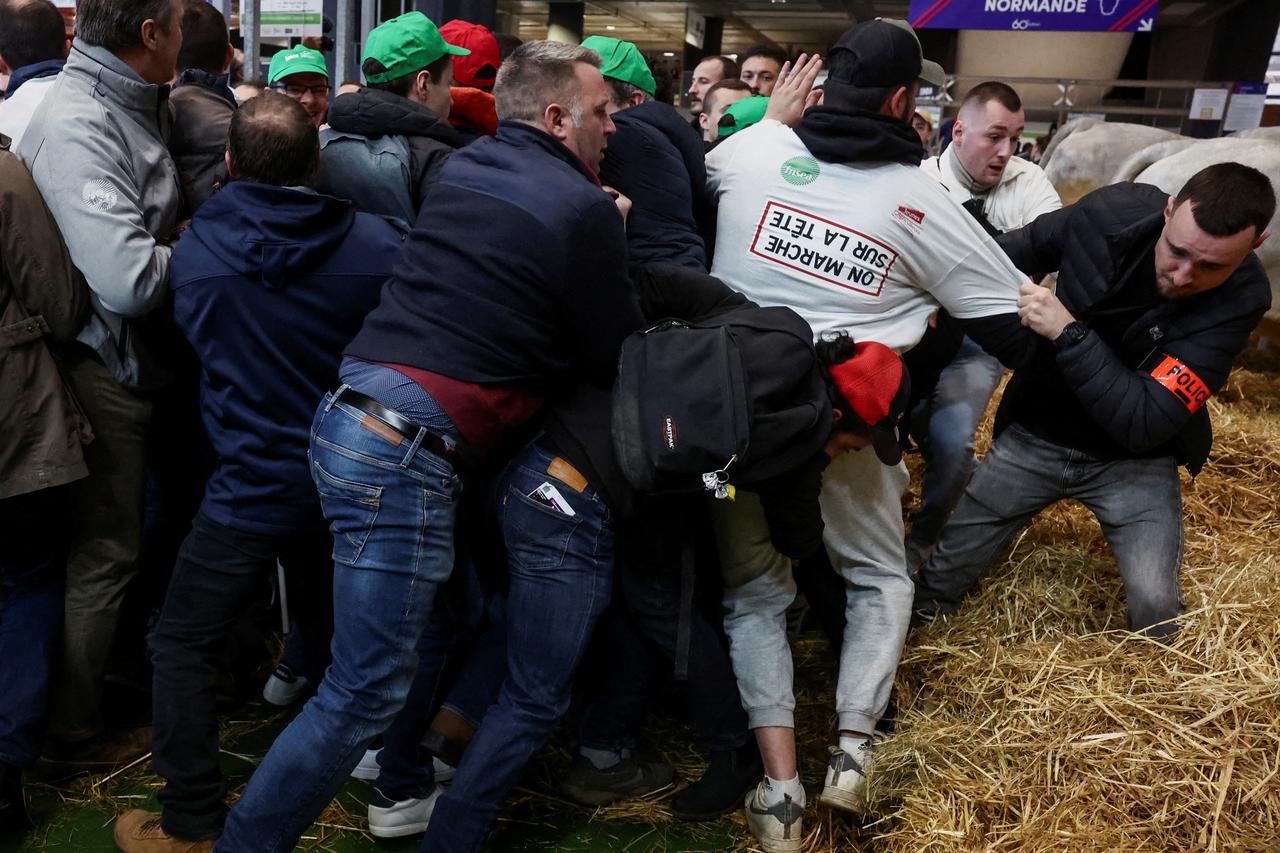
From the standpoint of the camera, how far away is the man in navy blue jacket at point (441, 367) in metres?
2.13

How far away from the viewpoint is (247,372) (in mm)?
2402

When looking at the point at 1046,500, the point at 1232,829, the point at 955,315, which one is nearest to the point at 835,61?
the point at 955,315

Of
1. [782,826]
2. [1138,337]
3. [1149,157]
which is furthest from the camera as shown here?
[1149,157]

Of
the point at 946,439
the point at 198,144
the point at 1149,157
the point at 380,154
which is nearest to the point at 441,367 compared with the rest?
the point at 380,154

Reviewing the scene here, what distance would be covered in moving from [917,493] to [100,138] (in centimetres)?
326

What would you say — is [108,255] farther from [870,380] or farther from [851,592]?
[851,592]

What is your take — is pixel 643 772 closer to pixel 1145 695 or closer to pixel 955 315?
pixel 1145 695

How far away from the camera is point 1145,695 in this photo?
2545 millimetres

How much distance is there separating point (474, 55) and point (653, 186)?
1.43 meters

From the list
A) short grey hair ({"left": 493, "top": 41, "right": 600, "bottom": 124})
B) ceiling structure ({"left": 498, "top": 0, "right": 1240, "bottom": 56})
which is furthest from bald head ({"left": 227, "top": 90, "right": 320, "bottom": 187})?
ceiling structure ({"left": 498, "top": 0, "right": 1240, "bottom": 56})

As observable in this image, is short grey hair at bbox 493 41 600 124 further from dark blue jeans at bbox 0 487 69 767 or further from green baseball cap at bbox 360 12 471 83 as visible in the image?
dark blue jeans at bbox 0 487 69 767

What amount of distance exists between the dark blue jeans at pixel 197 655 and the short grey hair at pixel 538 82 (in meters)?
1.12

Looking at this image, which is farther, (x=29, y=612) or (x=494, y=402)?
(x=29, y=612)

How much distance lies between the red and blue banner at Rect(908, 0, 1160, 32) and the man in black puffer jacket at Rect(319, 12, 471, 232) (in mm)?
5256
